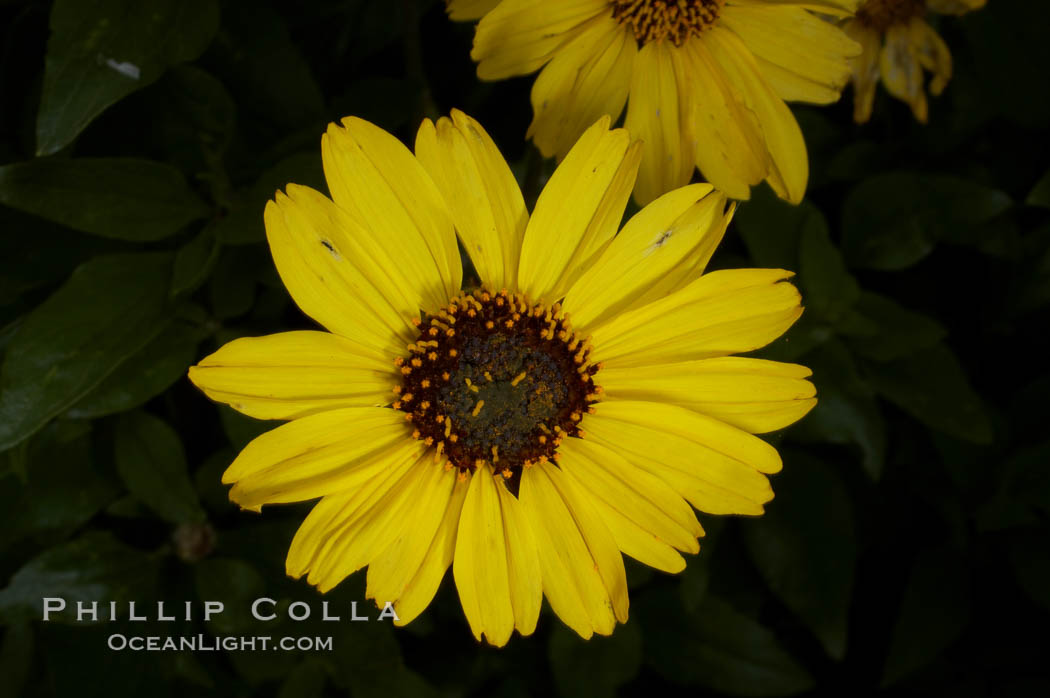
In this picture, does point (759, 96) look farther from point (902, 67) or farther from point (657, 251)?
point (902, 67)

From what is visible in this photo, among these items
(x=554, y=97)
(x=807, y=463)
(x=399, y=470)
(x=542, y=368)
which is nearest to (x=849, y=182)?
(x=807, y=463)

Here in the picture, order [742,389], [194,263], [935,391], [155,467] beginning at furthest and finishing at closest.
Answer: [935,391] < [155,467] < [194,263] < [742,389]

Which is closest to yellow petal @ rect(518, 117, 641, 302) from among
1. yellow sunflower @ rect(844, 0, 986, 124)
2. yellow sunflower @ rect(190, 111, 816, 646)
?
yellow sunflower @ rect(190, 111, 816, 646)

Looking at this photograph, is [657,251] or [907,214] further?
[907,214]

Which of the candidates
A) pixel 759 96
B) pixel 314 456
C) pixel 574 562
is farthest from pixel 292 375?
pixel 759 96

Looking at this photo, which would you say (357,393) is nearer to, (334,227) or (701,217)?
(334,227)

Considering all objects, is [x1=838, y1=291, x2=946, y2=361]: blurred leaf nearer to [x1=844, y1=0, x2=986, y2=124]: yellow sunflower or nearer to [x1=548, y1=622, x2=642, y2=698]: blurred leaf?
[x1=844, y1=0, x2=986, y2=124]: yellow sunflower

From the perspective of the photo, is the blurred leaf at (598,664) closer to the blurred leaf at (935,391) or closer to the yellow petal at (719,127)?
the blurred leaf at (935,391)
